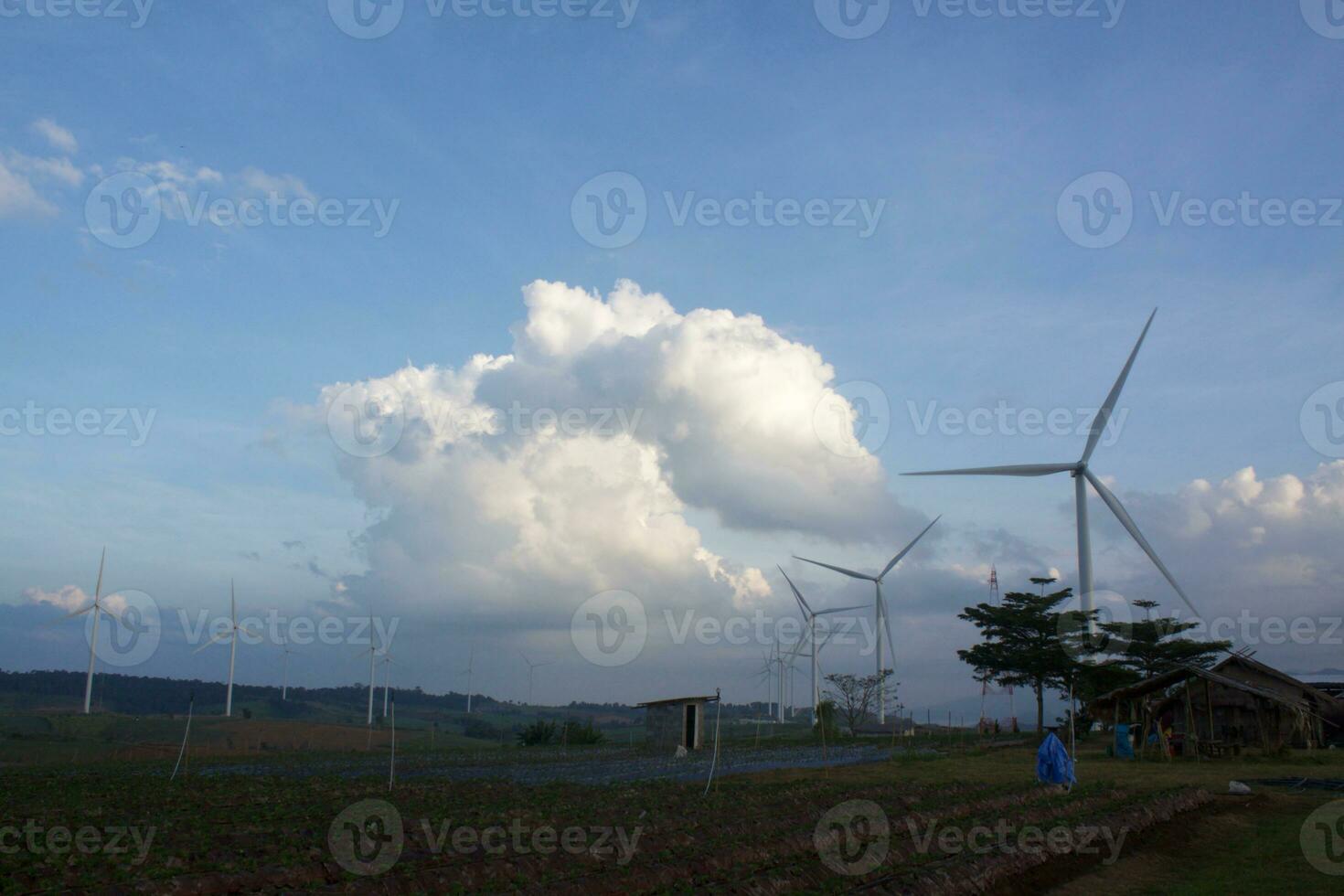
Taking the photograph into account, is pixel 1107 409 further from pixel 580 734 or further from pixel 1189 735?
pixel 580 734

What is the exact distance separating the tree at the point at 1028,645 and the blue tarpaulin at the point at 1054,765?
2726cm

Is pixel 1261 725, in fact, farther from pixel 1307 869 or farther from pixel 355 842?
pixel 355 842

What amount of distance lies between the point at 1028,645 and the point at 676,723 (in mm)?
17970

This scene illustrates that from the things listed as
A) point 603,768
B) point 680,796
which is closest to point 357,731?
point 603,768

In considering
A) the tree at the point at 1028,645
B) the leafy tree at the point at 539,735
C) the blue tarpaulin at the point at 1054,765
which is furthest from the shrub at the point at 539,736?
the blue tarpaulin at the point at 1054,765

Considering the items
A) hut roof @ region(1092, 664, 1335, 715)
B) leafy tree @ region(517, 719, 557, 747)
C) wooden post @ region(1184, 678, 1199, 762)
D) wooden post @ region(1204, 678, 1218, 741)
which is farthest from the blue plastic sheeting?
leafy tree @ region(517, 719, 557, 747)

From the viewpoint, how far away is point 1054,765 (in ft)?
75.0

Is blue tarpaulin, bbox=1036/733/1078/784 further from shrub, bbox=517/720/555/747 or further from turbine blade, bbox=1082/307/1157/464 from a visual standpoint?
shrub, bbox=517/720/555/747

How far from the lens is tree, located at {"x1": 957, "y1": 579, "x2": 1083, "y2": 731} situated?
4869cm

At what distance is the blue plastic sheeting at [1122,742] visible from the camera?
37000 millimetres

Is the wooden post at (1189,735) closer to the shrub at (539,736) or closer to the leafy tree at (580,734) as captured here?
the leafy tree at (580,734)

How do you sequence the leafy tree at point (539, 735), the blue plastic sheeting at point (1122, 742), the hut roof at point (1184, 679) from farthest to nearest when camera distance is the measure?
the leafy tree at point (539, 735) → the blue plastic sheeting at point (1122, 742) → the hut roof at point (1184, 679)

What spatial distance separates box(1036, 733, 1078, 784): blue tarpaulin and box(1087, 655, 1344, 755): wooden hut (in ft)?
48.9

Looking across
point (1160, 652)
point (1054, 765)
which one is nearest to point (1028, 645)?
point (1160, 652)
